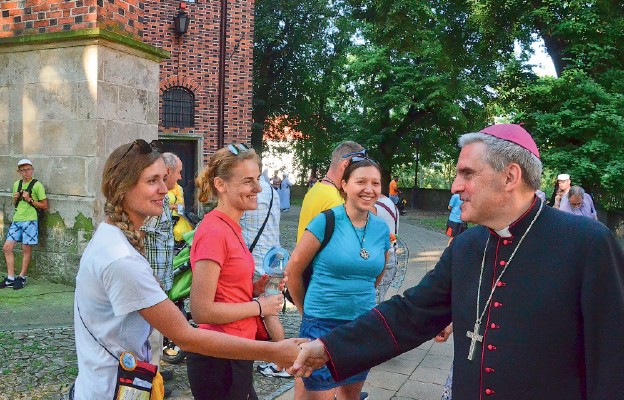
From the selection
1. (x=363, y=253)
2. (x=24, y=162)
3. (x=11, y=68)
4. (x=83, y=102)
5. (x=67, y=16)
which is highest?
(x=67, y=16)

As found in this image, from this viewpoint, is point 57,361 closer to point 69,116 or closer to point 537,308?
point 69,116

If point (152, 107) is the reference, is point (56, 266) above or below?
below

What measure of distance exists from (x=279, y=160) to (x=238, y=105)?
29.2 m

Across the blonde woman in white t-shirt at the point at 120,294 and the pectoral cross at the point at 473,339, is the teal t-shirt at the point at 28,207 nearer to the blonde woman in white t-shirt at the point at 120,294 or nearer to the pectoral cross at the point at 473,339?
the blonde woman in white t-shirt at the point at 120,294

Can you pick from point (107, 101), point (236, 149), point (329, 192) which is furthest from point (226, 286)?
point (107, 101)

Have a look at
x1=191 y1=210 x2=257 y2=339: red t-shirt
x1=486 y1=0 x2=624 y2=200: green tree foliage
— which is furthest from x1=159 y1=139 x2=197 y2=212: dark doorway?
x1=191 y1=210 x2=257 y2=339: red t-shirt

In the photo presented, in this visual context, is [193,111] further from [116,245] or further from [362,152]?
[116,245]

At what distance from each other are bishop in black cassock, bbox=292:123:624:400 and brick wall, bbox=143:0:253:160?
55.3 feet

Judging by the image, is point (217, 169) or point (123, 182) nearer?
point (123, 182)

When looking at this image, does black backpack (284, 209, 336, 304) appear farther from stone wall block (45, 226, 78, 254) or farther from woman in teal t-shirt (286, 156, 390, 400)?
stone wall block (45, 226, 78, 254)

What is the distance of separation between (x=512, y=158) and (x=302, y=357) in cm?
130

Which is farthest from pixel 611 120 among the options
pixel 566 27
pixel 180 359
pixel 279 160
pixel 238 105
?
pixel 279 160

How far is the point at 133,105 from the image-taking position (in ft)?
24.4

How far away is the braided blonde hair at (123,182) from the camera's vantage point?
2170mm
